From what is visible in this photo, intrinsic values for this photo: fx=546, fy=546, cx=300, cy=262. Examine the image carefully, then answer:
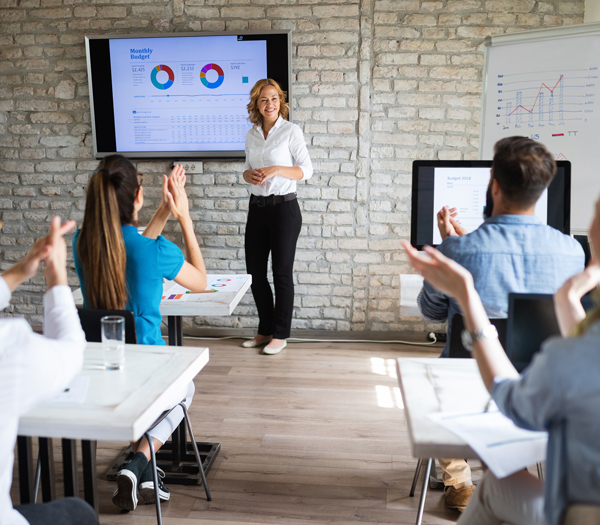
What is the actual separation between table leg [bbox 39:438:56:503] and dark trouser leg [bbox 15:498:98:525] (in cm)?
22

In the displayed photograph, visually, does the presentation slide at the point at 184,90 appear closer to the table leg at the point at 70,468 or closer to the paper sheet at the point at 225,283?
the paper sheet at the point at 225,283

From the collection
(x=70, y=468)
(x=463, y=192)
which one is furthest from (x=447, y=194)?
(x=70, y=468)

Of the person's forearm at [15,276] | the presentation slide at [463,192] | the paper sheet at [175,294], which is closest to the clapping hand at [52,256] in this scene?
the person's forearm at [15,276]

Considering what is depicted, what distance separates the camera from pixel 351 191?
3799 mm

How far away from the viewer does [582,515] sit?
741 millimetres

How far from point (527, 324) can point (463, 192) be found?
1086mm

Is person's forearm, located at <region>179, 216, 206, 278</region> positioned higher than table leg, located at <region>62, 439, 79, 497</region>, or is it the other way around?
person's forearm, located at <region>179, 216, 206, 278</region>

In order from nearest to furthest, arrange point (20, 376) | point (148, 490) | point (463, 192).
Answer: point (20, 376) → point (148, 490) → point (463, 192)

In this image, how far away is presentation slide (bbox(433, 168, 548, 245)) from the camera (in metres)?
2.19

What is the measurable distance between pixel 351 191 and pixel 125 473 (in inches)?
97.9

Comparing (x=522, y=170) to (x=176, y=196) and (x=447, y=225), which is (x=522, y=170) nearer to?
(x=447, y=225)

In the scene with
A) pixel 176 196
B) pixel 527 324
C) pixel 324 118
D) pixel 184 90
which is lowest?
pixel 527 324

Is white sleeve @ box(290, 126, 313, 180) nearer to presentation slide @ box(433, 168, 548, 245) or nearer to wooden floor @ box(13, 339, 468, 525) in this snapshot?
wooden floor @ box(13, 339, 468, 525)

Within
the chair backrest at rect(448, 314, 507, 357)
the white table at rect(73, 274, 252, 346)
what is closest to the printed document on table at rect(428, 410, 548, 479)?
Result: the chair backrest at rect(448, 314, 507, 357)
